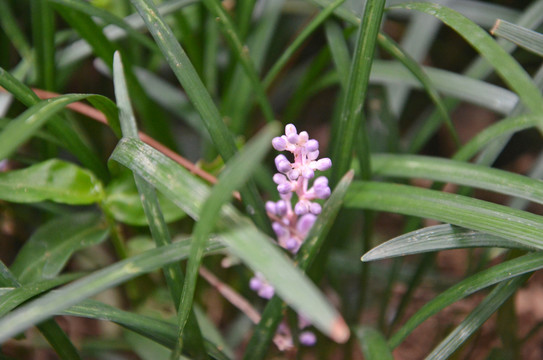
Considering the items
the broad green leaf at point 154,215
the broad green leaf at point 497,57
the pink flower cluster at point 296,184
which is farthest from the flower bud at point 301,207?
the broad green leaf at point 497,57

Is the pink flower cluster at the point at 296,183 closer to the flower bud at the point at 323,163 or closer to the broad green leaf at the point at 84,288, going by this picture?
the flower bud at the point at 323,163

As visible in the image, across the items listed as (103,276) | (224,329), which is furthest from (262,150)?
(224,329)

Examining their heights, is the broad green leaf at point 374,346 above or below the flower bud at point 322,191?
below

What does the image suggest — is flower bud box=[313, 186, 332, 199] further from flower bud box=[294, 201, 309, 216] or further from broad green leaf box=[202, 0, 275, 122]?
broad green leaf box=[202, 0, 275, 122]

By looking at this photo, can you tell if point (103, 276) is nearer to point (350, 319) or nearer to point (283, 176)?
point (283, 176)

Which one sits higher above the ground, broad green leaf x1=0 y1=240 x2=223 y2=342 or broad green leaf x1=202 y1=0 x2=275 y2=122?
broad green leaf x1=202 y1=0 x2=275 y2=122

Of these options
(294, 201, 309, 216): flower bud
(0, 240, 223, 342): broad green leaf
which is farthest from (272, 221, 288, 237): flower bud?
(0, 240, 223, 342): broad green leaf

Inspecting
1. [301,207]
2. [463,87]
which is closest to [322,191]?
[301,207]
